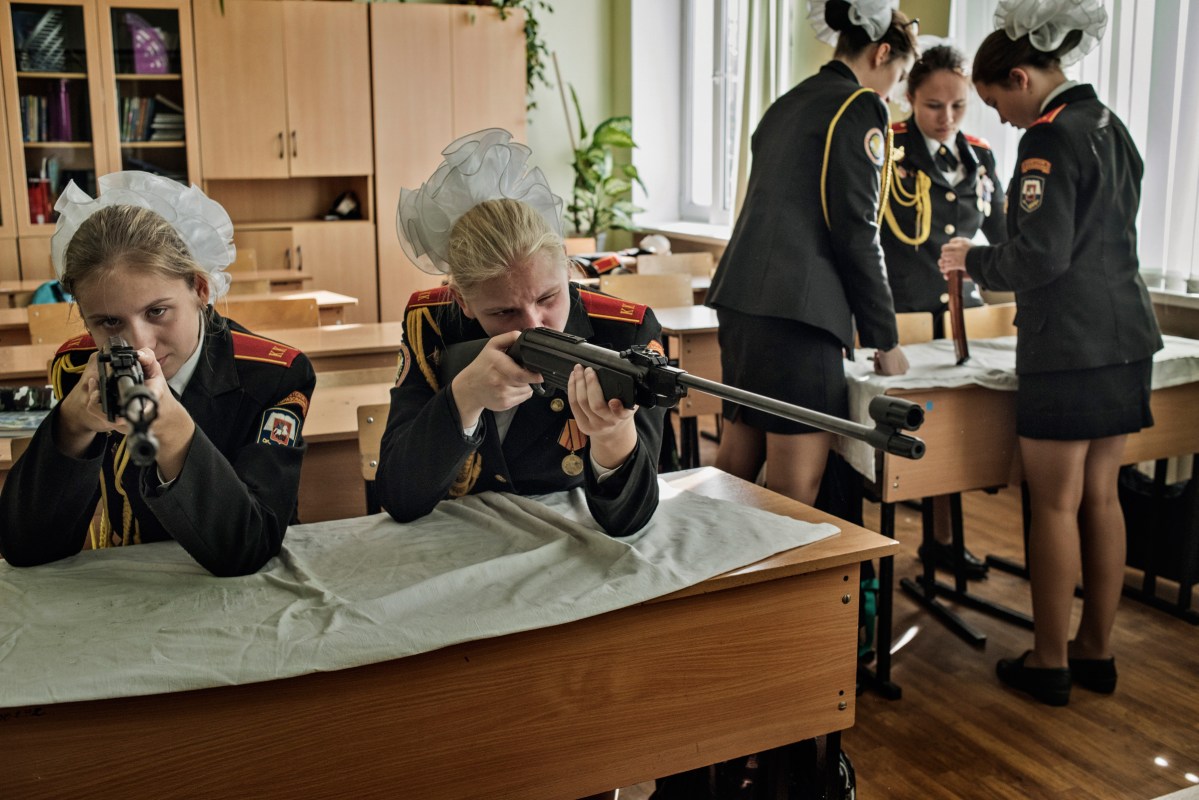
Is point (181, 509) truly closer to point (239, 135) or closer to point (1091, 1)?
point (1091, 1)

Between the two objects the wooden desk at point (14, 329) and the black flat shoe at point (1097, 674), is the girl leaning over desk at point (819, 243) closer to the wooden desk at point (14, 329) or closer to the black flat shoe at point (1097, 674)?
the black flat shoe at point (1097, 674)

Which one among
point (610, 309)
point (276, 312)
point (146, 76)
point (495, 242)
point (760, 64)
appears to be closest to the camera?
point (495, 242)

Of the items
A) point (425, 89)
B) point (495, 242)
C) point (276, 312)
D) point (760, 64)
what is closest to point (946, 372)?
point (495, 242)

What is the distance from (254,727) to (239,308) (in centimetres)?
276

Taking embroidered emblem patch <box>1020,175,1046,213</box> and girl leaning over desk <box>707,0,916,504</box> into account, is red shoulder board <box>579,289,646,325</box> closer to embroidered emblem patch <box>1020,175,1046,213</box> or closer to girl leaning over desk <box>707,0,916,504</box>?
girl leaning over desk <box>707,0,916,504</box>

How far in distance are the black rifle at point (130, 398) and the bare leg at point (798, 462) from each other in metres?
1.71

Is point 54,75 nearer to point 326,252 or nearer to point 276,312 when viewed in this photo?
point 326,252

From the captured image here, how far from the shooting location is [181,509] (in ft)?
4.24

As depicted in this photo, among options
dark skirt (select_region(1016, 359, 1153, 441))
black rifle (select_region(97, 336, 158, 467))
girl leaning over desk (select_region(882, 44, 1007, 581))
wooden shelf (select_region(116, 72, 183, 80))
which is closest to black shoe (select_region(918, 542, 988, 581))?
girl leaning over desk (select_region(882, 44, 1007, 581))

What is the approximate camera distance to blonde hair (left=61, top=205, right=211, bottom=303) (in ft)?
4.48

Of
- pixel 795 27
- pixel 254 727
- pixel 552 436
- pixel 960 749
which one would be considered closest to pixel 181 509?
pixel 254 727

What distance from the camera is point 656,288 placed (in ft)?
14.1

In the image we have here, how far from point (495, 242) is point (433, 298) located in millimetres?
251

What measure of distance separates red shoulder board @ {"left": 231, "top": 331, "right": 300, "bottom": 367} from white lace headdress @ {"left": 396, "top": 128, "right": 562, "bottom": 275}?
9.7 inches
